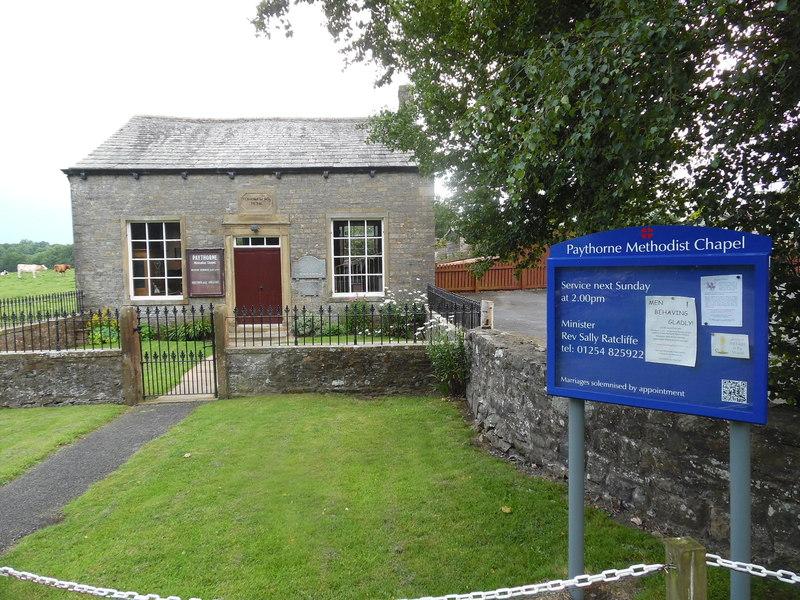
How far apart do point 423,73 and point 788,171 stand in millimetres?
5078

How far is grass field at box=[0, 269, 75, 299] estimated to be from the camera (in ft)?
77.9

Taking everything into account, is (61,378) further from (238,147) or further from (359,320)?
(238,147)

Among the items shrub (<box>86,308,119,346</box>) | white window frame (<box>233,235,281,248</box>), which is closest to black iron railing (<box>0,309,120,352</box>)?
shrub (<box>86,308,119,346</box>)

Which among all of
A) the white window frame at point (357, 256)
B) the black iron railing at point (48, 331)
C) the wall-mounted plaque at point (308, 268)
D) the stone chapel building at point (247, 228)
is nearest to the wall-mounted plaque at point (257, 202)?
the stone chapel building at point (247, 228)

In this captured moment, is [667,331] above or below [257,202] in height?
below

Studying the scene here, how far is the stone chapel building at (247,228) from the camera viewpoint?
14.0m

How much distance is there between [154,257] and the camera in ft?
46.9

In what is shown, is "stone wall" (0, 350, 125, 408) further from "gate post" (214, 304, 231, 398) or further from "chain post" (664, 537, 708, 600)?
"chain post" (664, 537, 708, 600)

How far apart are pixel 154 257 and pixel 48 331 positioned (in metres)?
3.49

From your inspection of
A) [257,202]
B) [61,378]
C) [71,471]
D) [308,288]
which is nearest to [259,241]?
[257,202]

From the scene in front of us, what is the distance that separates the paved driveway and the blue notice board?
491 centimetres

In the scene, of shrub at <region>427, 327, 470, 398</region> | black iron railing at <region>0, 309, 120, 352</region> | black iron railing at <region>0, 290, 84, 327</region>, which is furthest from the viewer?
black iron railing at <region>0, 290, 84, 327</region>

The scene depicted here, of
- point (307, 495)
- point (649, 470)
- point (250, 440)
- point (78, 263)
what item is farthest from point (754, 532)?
point (78, 263)

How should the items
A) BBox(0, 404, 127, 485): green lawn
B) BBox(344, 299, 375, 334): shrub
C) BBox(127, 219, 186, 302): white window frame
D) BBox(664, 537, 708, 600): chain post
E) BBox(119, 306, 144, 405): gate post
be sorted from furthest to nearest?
BBox(127, 219, 186, 302): white window frame < BBox(344, 299, 375, 334): shrub < BBox(119, 306, 144, 405): gate post < BBox(0, 404, 127, 485): green lawn < BBox(664, 537, 708, 600): chain post
